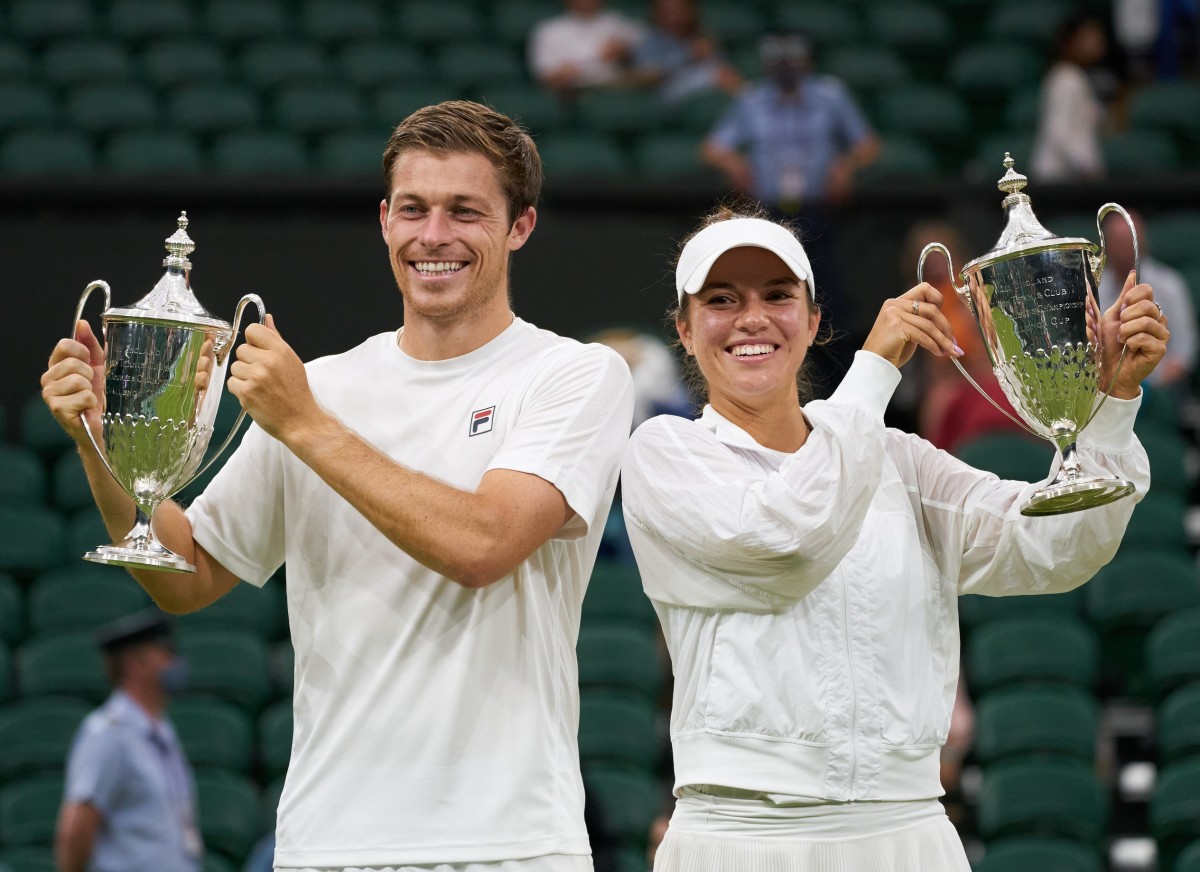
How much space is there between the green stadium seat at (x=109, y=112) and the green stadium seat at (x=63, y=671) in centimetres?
391

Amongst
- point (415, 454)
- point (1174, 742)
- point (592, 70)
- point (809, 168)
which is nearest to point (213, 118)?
point (592, 70)

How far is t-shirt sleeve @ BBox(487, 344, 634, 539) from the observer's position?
8.48ft

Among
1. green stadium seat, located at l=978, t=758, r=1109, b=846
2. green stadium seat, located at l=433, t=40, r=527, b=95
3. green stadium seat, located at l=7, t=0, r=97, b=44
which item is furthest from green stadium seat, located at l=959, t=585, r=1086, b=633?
green stadium seat, located at l=7, t=0, r=97, b=44

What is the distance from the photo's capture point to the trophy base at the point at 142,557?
2543 mm

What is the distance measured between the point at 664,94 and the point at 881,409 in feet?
25.2

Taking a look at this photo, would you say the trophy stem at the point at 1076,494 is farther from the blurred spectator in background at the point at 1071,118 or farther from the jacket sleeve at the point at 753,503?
the blurred spectator in background at the point at 1071,118

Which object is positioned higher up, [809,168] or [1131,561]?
[809,168]

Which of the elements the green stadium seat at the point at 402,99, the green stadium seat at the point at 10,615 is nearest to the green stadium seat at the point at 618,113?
the green stadium seat at the point at 402,99

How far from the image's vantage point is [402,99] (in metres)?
9.77

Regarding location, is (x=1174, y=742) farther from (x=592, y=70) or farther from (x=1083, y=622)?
(x=592, y=70)

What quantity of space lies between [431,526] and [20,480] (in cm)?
575

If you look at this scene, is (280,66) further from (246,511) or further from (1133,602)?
(246,511)

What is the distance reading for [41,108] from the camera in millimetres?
9609

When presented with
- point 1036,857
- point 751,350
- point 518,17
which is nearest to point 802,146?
point 518,17
